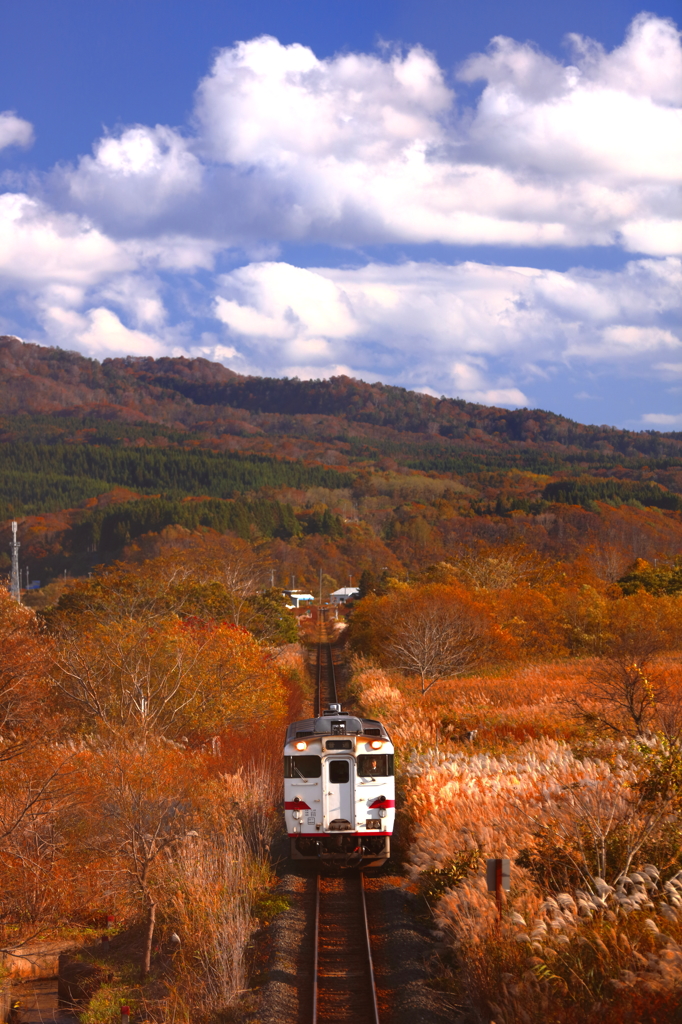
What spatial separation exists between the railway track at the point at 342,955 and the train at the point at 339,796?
0.62 metres

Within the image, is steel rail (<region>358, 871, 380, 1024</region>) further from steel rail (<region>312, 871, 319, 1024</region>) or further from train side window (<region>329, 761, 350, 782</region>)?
train side window (<region>329, 761, 350, 782</region>)

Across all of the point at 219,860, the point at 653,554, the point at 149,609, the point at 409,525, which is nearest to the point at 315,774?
the point at 219,860

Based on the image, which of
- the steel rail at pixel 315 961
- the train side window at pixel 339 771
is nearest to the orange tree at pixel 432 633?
the train side window at pixel 339 771

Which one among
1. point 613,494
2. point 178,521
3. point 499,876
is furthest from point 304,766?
point 613,494

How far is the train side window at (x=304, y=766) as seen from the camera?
49.9 ft

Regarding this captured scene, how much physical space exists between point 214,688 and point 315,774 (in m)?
14.5

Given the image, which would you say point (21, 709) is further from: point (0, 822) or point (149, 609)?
point (149, 609)

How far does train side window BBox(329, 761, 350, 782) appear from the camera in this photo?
1521cm

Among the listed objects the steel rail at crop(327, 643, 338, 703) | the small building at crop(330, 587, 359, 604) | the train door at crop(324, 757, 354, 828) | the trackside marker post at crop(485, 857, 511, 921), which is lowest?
the small building at crop(330, 587, 359, 604)

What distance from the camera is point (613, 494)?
545 feet

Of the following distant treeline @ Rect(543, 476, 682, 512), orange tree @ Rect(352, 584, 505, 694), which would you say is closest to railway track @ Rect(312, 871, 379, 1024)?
orange tree @ Rect(352, 584, 505, 694)

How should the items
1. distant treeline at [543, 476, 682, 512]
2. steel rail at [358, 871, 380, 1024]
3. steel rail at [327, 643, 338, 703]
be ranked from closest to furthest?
steel rail at [358, 871, 380, 1024] → steel rail at [327, 643, 338, 703] → distant treeline at [543, 476, 682, 512]

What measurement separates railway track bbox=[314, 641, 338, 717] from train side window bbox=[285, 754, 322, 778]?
52.8ft

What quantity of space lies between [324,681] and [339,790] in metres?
32.5
